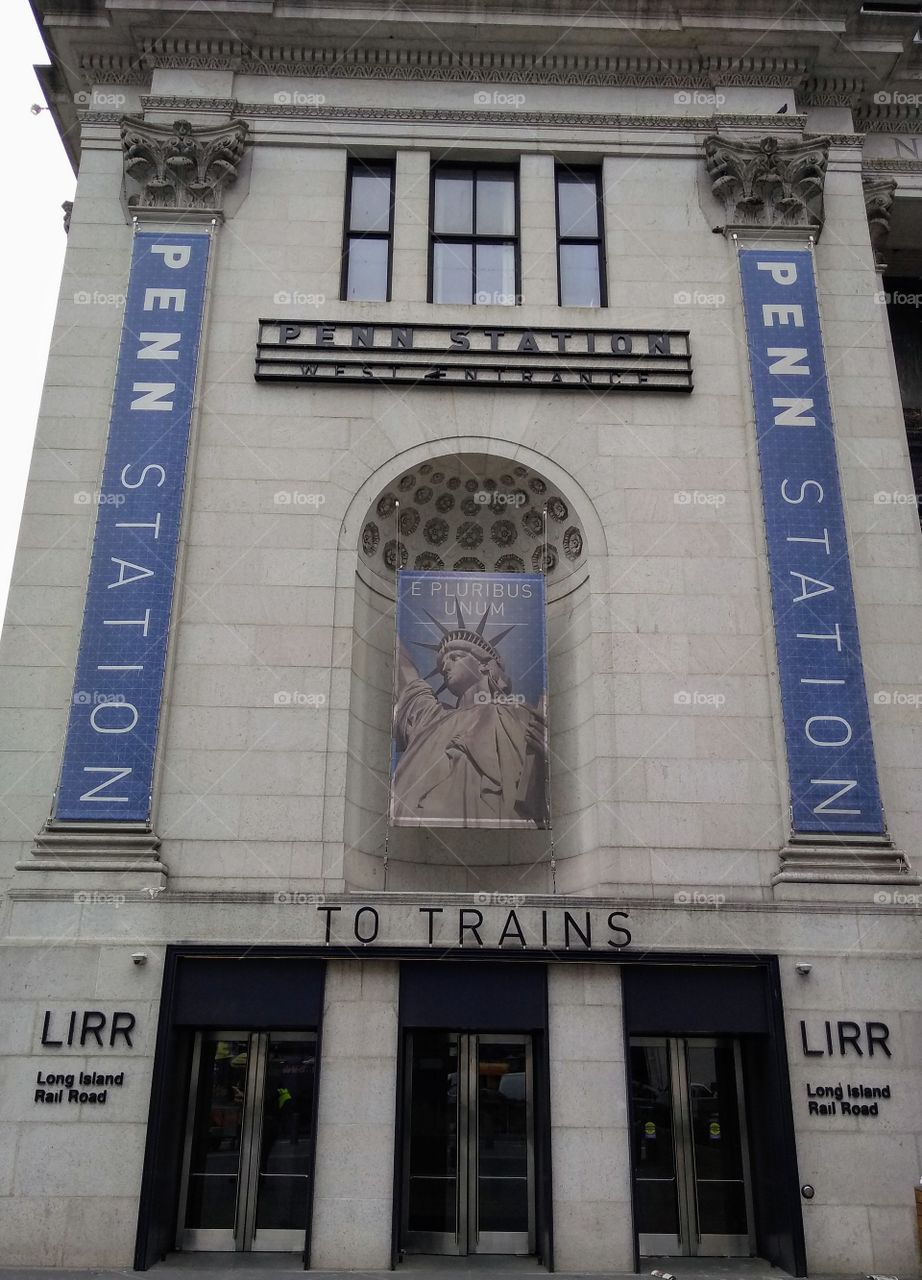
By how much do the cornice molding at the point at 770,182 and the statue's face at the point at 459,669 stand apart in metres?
10.2

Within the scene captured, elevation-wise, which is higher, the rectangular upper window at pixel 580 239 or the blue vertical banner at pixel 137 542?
the rectangular upper window at pixel 580 239

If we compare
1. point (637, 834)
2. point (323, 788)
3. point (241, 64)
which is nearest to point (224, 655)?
point (323, 788)

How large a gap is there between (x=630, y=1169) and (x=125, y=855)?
28.6 ft

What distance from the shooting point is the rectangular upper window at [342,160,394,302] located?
20328 mm

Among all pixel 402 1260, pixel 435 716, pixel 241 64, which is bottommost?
pixel 402 1260

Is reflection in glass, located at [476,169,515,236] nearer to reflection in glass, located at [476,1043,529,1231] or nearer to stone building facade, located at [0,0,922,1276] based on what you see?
stone building facade, located at [0,0,922,1276]

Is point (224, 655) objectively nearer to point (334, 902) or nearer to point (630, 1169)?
point (334, 902)

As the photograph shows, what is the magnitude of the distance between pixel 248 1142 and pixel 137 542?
9758 millimetres

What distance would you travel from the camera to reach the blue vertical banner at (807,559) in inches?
660

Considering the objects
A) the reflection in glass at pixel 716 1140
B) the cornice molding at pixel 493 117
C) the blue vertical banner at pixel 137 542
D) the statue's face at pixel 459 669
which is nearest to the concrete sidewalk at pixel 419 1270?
the reflection in glass at pixel 716 1140

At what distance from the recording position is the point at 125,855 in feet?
52.3

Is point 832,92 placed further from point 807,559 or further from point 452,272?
point 807,559

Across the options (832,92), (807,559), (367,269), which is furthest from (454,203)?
(807,559)

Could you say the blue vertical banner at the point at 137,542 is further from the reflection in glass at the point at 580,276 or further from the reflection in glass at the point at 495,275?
the reflection in glass at the point at 580,276
